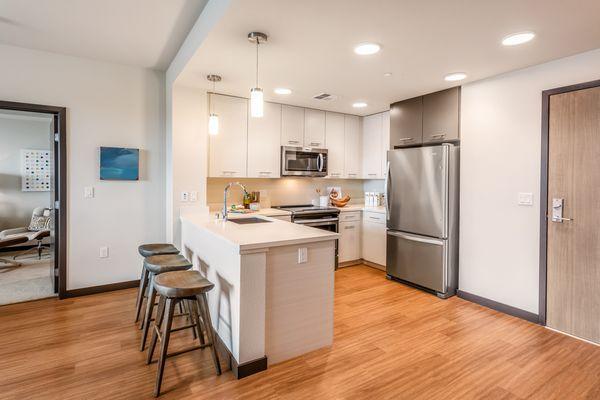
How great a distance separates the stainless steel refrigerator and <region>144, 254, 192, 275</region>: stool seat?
260cm

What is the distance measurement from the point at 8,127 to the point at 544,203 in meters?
8.03

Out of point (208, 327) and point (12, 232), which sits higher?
point (12, 232)

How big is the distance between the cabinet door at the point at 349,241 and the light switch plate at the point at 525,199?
7.16 ft

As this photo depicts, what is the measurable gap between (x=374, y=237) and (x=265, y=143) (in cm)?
205

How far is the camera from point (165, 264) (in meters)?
2.51

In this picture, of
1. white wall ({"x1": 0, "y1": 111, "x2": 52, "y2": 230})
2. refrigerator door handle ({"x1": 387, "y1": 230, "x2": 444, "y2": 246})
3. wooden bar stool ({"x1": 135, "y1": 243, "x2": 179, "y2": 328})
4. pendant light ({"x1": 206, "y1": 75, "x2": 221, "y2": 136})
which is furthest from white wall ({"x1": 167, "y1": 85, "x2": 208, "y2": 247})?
white wall ({"x1": 0, "y1": 111, "x2": 52, "y2": 230})

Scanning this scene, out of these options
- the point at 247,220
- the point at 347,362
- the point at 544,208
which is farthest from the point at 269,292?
the point at 544,208

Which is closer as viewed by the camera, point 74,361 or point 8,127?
point 74,361

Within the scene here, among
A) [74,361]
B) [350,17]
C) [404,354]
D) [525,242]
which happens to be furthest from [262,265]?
[525,242]

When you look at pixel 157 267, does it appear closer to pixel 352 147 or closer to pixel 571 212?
pixel 571 212

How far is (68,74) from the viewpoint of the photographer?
3.38 m

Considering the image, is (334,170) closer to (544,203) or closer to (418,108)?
(418,108)

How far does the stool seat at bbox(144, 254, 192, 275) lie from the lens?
246 centimetres

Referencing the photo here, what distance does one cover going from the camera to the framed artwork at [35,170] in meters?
5.88
